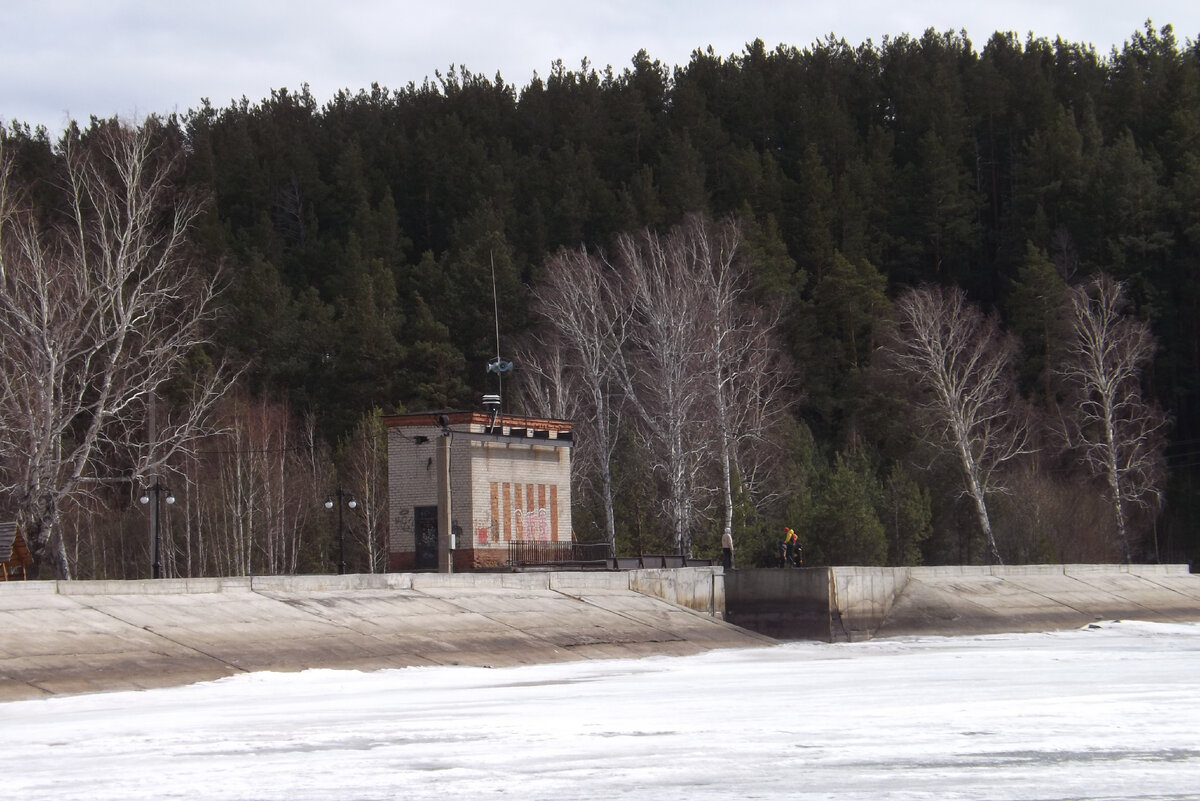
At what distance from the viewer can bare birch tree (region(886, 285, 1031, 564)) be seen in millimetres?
48250

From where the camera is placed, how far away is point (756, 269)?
66.6 metres

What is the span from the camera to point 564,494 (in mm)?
37469

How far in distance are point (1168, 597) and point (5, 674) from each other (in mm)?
33213

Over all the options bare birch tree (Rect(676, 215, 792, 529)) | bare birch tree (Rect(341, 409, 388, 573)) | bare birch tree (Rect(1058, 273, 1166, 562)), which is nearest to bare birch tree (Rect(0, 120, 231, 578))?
bare birch tree (Rect(676, 215, 792, 529))

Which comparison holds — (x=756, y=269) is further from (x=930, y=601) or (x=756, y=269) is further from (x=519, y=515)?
(x=930, y=601)

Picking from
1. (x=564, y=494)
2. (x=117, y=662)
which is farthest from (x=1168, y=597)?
(x=117, y=662)

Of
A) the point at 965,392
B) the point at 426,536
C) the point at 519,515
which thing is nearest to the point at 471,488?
the point at 426,536

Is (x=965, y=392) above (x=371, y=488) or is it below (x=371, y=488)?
above

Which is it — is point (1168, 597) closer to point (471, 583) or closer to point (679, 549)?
point (679, 549)

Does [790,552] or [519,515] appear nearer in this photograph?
[790,552]

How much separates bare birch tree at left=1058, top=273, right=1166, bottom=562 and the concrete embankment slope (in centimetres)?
2787

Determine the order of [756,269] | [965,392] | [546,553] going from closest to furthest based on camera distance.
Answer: [546,553] < [965,392] < [756,269]

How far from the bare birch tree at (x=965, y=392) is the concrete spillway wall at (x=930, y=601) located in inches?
332

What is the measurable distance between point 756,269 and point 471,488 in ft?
114
